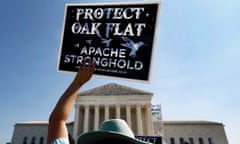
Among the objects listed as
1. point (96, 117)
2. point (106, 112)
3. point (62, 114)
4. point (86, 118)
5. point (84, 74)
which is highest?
point (84, 74)

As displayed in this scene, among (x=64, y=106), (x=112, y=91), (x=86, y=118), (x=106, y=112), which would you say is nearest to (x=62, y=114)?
(x=64, y=106)

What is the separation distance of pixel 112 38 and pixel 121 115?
39.9m

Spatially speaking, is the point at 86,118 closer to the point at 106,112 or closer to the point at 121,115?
the point at 106,112

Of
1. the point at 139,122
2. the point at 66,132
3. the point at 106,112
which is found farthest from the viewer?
the point at 106,112

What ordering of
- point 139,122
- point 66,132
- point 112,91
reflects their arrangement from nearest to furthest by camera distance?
point 66,132
point 139,122
point 112,91

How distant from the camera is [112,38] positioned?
2.09 meters

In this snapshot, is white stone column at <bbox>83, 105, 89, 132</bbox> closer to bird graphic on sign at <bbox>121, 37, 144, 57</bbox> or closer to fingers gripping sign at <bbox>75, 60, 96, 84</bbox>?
bird graphic on sign at <bbox>121, 37, 144, 57</bbox>

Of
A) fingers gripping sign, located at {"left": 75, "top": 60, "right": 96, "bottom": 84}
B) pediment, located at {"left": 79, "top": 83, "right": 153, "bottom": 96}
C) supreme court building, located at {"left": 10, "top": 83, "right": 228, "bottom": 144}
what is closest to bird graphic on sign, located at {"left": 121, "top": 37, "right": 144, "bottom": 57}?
fingers gripping sign, located at {"left": 75, "top": 60, "right": 96, "bottom": 84}

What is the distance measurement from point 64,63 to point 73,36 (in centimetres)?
34

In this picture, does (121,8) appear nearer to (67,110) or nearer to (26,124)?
(67,110)

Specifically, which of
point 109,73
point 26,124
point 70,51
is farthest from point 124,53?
point 26,124

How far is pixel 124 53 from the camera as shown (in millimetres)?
2010

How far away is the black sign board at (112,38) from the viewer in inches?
78.3

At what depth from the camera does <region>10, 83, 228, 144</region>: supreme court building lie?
3788cm
